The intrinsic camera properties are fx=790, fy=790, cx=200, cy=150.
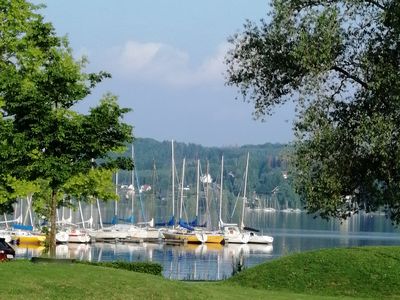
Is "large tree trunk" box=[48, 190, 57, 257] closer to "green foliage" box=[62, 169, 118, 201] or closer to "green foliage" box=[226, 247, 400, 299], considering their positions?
"green foliage" box=[226, 247, 400, 299]

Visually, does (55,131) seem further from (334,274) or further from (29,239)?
(29,239)

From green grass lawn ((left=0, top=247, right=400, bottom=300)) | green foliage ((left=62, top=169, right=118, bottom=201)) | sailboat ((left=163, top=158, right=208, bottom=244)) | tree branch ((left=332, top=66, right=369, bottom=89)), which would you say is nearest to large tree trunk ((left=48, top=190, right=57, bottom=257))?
green grass lawn ((left=0, top=247, right=400, bottom=300))

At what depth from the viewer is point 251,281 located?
31828 mm

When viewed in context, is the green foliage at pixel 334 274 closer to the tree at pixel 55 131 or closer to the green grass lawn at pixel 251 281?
the green grass lawn at pixel 251 281

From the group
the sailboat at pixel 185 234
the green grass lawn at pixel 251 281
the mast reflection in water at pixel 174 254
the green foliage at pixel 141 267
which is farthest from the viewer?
the sailboat at pixel 185 234

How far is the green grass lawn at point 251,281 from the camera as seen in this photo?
73.0 feet

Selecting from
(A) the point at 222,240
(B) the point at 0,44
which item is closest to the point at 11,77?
(B) the point at 0,44

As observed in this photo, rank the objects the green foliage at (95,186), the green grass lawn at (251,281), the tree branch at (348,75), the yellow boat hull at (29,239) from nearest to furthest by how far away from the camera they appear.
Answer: the green grass lawn at (251,281)
the tree branch at (348,75)
the green foliage at (95,186)
the yellow boat hull at (29,239)

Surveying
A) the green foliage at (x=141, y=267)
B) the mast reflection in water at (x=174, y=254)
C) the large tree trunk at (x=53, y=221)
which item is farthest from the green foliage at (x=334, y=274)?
the mast reflection in water at (x=174, y=254)

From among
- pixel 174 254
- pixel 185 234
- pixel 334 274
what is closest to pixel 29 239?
pixel 174 254

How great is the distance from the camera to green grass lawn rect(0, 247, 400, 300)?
22.3m

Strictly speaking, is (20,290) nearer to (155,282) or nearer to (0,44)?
(155,282)

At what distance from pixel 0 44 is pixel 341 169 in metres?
18.3

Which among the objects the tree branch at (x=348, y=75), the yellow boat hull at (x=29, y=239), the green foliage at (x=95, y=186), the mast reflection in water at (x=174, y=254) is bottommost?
the mast reflection in water at (x=174, y=254)
